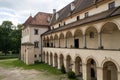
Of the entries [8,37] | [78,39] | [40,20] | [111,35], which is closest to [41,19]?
[40,20]

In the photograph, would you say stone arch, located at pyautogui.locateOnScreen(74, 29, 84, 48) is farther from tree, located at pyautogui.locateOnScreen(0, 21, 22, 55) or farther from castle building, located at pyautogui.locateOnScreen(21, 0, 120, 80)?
tree, located at pyautogui.locateOnScreen(0, 21, 22, 55)

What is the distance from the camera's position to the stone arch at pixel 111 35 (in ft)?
62.0

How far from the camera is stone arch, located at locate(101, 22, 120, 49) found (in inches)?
744

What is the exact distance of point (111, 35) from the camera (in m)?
20.0

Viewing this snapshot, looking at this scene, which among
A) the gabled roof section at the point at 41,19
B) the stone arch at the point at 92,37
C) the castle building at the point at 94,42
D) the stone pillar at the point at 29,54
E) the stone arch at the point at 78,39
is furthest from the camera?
the gabled roof section at the point at 41,19

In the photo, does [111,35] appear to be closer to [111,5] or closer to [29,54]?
[111,5]

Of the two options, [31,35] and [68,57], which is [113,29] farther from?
[31,35]

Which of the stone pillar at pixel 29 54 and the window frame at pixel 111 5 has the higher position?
the window frame at pixel 111 5

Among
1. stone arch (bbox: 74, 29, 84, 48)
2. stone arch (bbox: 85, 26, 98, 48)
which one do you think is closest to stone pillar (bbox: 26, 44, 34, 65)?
stone arch (bbox: 74, 29, 84, 48)

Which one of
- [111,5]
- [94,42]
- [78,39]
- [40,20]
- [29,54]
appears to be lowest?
[29,54]

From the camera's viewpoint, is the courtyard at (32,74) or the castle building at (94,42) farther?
the courtyard at (32,74)

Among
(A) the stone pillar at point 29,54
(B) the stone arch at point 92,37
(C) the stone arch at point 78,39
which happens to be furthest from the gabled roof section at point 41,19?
(B) the stone arch at point 92,37

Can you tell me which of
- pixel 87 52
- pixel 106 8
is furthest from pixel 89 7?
pixel 87 52

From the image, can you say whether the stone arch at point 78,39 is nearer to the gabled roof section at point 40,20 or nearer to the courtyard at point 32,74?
the courtyard at point 32,74
